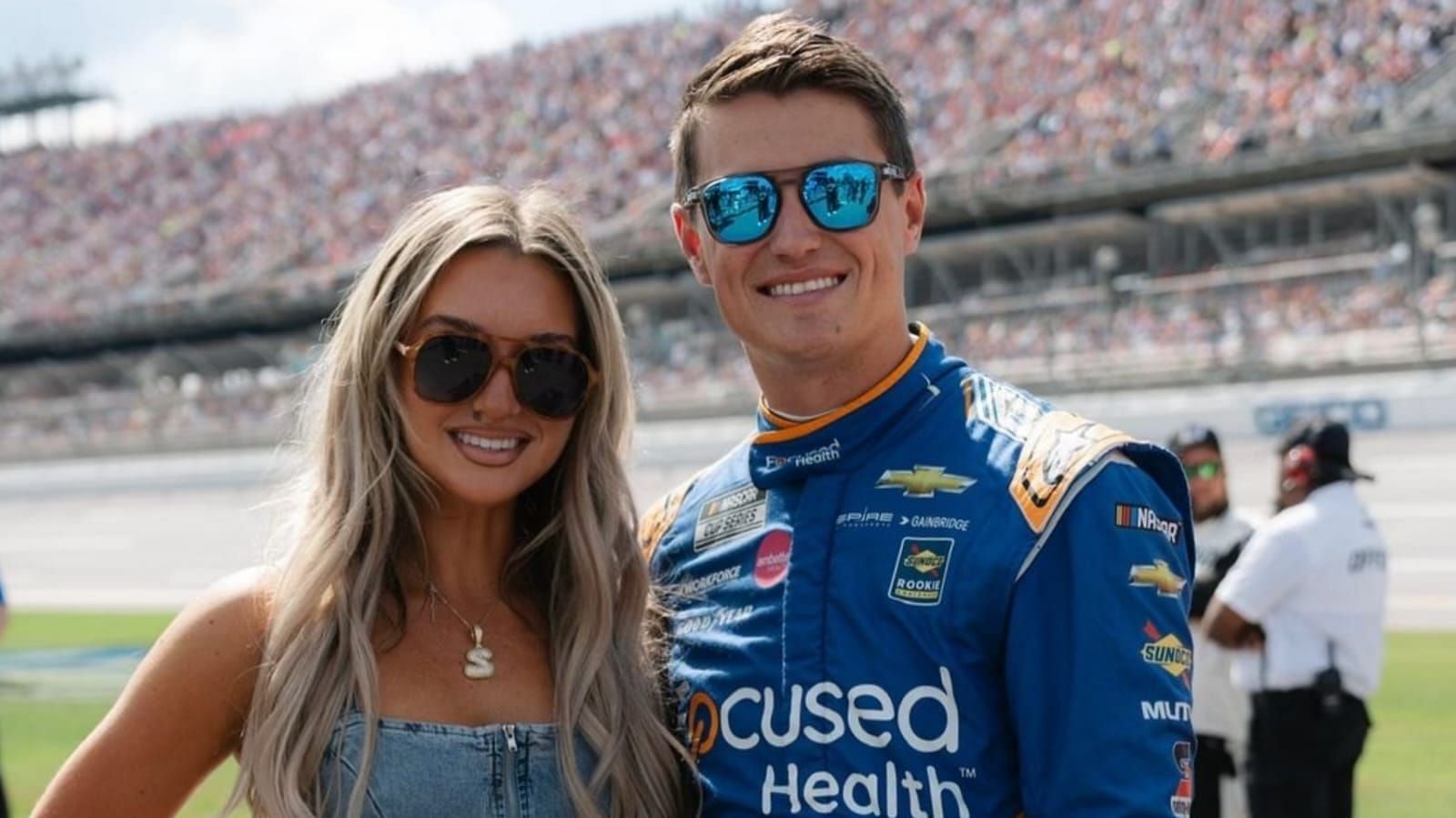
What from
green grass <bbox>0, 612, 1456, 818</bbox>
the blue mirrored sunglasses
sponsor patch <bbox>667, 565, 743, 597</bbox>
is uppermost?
the blue mirrored sunglasses

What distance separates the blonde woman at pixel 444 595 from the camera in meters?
2.00

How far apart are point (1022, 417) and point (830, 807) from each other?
20.2 inches

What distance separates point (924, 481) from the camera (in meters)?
1.97

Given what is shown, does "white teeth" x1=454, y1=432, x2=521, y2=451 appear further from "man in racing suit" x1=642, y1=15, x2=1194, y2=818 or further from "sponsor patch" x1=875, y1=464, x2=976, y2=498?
"sponsor patch" x1=875, y1=464, x2=976, y2=498

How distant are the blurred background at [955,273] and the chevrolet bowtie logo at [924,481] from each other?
68 centimetres

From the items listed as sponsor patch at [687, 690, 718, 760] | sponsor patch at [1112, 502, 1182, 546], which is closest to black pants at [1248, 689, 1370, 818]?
sponsor patch at [687, 690, 718, 760]

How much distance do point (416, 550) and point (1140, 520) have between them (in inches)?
39.0

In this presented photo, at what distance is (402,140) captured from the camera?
3791 cm

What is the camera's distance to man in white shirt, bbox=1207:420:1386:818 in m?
4.96

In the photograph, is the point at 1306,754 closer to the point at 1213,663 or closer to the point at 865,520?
the point at 1213,663

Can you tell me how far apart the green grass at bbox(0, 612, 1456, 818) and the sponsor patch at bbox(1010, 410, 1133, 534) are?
4304mm

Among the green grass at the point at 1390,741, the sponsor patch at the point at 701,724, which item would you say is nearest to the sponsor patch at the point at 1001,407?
the sponsor patch at the point at 701,724

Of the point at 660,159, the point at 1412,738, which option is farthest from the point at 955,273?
the point at 1412,738

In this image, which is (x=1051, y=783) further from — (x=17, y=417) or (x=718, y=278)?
(x=17, y=417)
